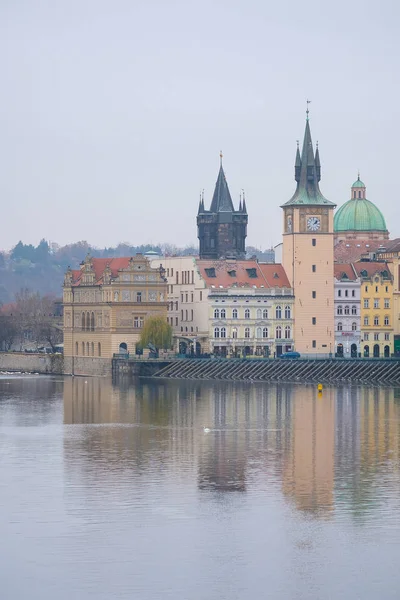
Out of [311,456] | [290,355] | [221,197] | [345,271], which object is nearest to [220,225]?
[221,197]

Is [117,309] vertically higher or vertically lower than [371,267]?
lower

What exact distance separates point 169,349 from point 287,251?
12230mm

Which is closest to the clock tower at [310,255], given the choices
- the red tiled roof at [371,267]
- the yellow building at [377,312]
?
the yellow building at [377,312]

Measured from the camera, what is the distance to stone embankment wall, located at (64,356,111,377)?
121500 millimetres

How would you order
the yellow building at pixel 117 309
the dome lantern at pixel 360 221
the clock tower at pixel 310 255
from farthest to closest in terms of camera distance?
the dome lantern at pixel 360 221
the clock tower at pixel 310 255
the yellow building at pixel 117 309

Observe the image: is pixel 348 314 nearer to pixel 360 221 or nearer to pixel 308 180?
pixel 308 180

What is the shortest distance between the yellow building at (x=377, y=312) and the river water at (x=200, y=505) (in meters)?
47.7

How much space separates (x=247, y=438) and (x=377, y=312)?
6180cm

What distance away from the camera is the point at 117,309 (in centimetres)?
12375

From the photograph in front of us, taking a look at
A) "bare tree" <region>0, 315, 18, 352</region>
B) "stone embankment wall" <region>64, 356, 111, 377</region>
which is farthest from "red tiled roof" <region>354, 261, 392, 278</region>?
"bare tree" <region>0, 315, 18, 352</region>

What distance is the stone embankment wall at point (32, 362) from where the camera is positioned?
129500mm

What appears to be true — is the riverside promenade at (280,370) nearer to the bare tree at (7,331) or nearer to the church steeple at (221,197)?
the church steeple at (221,197)

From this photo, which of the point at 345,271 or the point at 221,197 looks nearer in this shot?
the point at 345,271

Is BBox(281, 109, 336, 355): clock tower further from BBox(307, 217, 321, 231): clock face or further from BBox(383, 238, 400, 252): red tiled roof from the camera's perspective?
BBox(383, 238, 400, 252): red tiled roof
